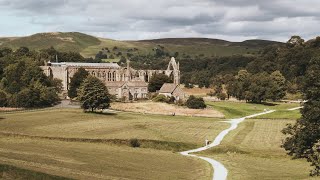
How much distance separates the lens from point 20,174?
27422mm

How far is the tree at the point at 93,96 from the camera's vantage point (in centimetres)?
8512

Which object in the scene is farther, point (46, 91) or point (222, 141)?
point (46, 91)

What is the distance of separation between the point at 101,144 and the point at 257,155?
1853 centimetres

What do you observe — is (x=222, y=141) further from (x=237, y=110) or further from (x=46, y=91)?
(x=46, y=91)

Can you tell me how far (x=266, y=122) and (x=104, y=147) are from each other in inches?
1573

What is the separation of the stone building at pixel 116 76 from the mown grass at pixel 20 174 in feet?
302

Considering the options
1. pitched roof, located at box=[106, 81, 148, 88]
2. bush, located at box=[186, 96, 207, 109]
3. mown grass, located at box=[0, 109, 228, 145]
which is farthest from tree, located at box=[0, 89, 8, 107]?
bush, located at box=[186, 96, 207, 109]

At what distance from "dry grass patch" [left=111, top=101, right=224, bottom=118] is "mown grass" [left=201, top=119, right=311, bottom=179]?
1777 centimetres

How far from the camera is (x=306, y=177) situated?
35.3 metres

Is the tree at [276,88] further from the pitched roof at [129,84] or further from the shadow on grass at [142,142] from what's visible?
the shadow on grass at [142,142]

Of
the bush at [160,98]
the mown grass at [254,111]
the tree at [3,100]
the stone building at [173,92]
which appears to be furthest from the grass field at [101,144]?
the stone building at [173,92]

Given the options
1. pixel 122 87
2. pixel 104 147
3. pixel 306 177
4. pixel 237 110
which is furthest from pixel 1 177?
pixel 122 87

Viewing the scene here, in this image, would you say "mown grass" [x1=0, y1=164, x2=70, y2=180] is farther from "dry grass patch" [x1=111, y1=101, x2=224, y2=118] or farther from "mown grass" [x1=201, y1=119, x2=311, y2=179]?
"dry grass patch" [x1=111, y1=101, x2=224, y2=118]

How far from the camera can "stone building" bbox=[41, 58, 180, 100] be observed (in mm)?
127312
